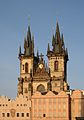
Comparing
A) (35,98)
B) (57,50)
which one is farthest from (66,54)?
(35,98)

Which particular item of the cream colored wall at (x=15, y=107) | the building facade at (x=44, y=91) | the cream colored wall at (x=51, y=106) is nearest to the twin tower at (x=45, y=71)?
the building facade at (x=44, y=91)

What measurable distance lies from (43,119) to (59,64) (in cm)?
2197

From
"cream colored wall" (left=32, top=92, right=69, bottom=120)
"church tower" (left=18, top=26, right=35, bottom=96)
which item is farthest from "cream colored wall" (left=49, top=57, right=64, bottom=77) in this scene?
"cream colored wall" (left=32, top=92, right=69, bottom=120)

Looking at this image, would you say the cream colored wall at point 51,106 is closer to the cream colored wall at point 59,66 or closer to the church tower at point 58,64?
the church tower at point 58,64

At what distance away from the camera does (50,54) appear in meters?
103

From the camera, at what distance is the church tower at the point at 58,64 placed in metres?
100

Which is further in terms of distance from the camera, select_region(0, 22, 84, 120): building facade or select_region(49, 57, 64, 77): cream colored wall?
select_region(49, 57, 64, 77): cream colored wall

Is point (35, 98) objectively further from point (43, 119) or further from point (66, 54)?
point (66, 54)

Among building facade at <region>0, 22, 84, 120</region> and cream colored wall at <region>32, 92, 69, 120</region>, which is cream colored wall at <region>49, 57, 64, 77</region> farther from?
cream colored wall at <region>32, 92, 69, 120</region>

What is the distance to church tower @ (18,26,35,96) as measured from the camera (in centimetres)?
10238

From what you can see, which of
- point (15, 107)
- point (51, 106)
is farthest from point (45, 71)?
Answer: point (51, 106)

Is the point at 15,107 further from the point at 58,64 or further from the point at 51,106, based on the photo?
the point at 58,64

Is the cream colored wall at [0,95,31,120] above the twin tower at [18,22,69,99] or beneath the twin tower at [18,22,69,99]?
beneath

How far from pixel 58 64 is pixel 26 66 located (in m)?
9.48
